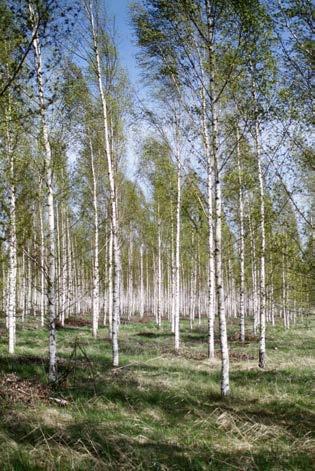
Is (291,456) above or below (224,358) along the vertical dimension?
below

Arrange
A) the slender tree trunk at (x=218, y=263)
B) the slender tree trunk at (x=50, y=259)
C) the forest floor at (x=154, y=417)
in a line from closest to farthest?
1. the forest floor at (x=154, y=417)
2. the slender tree trunk at (x=218, y=263)
3. the slender tree trunk at (x=50, y=259)

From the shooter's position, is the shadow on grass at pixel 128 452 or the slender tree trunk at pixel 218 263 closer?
the shadow on grass at pixel 128 452

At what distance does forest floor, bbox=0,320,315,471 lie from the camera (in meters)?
5.59

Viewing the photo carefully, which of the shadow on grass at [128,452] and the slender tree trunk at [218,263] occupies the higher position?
the slender tree trunk at [218,263]

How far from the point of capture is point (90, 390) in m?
9.20

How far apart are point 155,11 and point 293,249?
6.74m

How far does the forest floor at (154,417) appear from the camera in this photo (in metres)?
5.59

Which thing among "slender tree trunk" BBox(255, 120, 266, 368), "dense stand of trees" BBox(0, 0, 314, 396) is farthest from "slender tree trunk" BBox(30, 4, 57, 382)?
"slender tree trunk" BBox(255, 120, 266, 368)

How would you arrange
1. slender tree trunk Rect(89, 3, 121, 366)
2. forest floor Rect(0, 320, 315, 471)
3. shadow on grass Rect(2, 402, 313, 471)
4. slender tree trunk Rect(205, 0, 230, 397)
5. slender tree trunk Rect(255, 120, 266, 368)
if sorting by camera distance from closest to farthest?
1. shadow on grass Rect(2, 402, 313, 471)
2. forest floor Rect(0, 320, 315, 471)
3. slender tree trunk Rect(205, 0, 230, 397)
4. slender tree trunk Rect(89, 3, 121, 366)
5. slender tree trunk Rect(255, 120, 266, 368)

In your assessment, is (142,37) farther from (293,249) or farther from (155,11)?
(293,249)

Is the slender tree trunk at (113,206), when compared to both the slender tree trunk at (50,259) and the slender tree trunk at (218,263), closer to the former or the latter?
the slender tree trunk at (50,259)

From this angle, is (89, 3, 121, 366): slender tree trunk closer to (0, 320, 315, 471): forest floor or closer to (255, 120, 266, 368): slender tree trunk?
(0, 320, 315, 471): forest floor

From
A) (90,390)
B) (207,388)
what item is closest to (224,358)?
(207,388)

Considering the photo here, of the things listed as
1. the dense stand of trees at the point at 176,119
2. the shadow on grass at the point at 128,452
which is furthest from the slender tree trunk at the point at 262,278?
the shadow on grass at the point at 128,452
